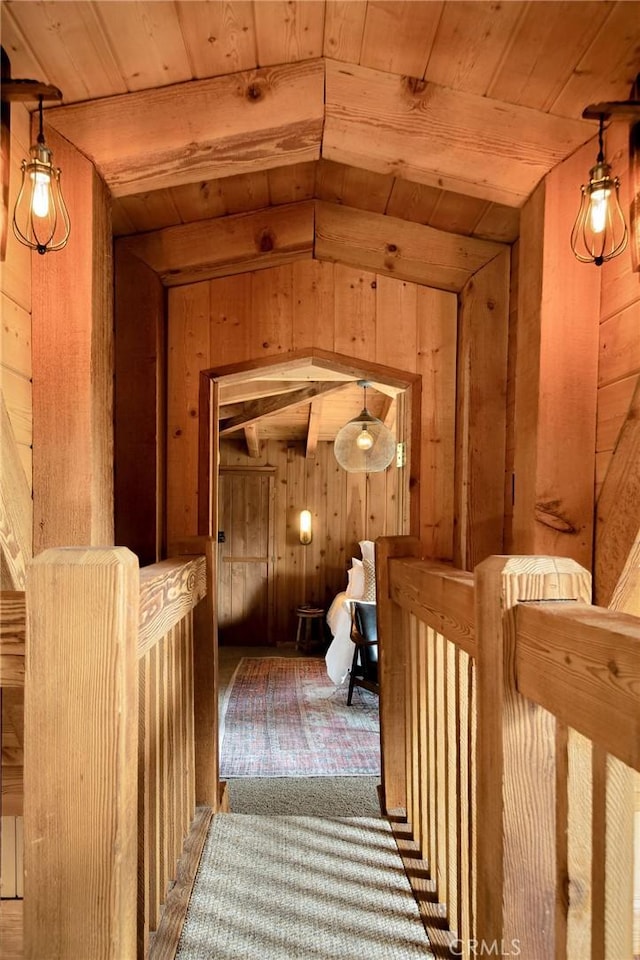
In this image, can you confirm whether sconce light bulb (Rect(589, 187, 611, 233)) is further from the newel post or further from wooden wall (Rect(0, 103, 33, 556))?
wooden wall (Rect(0, 103, 33, 556))

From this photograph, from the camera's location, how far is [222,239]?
2436 mm

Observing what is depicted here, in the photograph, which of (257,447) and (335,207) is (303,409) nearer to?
(257,447)

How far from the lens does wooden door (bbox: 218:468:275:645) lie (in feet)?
→ 24.4

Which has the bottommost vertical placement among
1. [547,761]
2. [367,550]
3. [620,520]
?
[367,550]

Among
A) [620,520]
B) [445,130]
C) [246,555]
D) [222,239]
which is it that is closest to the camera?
[620,520]

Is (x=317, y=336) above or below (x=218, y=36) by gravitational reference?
below

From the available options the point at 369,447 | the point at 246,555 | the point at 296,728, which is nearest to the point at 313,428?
the point at 369,447

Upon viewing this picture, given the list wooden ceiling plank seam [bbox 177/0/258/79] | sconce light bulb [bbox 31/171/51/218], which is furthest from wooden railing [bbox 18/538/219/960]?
wooden ceiling plank seam [bbox 177/0/258/79]

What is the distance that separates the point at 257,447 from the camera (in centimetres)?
737

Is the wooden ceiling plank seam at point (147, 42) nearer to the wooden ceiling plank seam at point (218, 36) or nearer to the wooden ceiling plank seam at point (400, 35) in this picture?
the wooden ceiling plank seam at point (218, 36)

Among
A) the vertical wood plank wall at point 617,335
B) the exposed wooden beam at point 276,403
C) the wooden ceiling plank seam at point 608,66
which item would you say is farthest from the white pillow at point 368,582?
the wooden ceiling plank seam at point 608,66

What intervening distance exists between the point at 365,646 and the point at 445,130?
12.2ft

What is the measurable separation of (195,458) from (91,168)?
1196 mm

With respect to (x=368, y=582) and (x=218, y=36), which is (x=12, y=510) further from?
(x=368, y=582)
